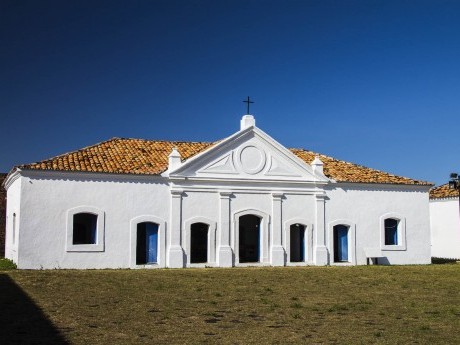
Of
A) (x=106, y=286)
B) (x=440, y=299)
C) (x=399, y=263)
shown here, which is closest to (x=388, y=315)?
(x=440, y=299)

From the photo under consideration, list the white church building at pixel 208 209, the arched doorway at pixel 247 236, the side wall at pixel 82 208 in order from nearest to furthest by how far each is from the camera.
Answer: the side wall at pixel 82 208 → the white church building at pixel 208 209 → the arched doorway at pixel 247 236

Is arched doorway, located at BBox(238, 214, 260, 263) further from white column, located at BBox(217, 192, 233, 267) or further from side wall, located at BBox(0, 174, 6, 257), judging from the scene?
side wall, located at BBox(0, 174, 6, 257)

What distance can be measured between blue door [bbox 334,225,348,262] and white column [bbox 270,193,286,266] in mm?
2756

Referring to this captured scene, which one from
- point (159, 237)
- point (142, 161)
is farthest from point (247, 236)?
point (142, 161)

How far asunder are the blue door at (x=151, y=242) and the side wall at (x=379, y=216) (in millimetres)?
7423

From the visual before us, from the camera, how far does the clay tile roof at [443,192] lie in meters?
32.1

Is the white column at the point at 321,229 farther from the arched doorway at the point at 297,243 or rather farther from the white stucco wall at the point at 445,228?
the white stucco wall at the point at 445,228

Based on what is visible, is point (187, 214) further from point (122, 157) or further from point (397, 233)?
point (397, 233)

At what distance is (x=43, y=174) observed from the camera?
21.4m

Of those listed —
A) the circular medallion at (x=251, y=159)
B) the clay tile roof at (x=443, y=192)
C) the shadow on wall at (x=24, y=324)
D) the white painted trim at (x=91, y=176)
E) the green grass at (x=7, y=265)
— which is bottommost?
the shadow on wall at (x=24, y=324)

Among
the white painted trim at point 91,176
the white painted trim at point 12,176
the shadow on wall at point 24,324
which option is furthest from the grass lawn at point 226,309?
the white painted trim at point 12,176

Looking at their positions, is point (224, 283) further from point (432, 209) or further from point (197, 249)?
A: point (432, 209)

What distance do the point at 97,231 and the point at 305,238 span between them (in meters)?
8.61

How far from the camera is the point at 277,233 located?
2425 centimetres
